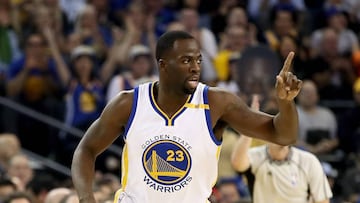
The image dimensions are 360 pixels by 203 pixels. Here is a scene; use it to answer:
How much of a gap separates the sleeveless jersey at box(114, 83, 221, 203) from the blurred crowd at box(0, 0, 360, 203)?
5321 mm

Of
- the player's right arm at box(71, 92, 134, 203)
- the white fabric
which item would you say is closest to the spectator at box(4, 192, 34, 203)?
the white fabric

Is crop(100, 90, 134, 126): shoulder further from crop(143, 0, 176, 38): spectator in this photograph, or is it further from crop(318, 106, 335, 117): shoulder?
crop(143, 0, 176, 38): spectator

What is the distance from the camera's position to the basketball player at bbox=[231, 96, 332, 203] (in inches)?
344

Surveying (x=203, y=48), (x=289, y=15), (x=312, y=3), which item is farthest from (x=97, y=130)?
(x=312, y=3)

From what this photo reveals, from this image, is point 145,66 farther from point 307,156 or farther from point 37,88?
point 307,156

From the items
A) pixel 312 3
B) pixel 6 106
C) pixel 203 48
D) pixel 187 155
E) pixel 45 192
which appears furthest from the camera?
pixel 312 3

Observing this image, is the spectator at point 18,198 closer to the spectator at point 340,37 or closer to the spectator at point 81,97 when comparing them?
the spectator at point 81,97

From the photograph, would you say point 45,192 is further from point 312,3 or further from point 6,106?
point 312,3

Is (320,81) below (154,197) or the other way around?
below

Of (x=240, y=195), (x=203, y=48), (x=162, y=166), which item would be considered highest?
(x=162, y=166)

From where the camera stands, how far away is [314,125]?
1394 cm

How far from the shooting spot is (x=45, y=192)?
1182 centimetres

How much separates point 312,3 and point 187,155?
35.5 feet

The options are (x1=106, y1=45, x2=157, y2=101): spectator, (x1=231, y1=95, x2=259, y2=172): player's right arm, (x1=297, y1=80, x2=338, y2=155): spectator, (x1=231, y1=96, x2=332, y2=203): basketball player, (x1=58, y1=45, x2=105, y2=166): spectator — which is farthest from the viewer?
(x1=297, y1=80, x2=338, y2=155): spectator
